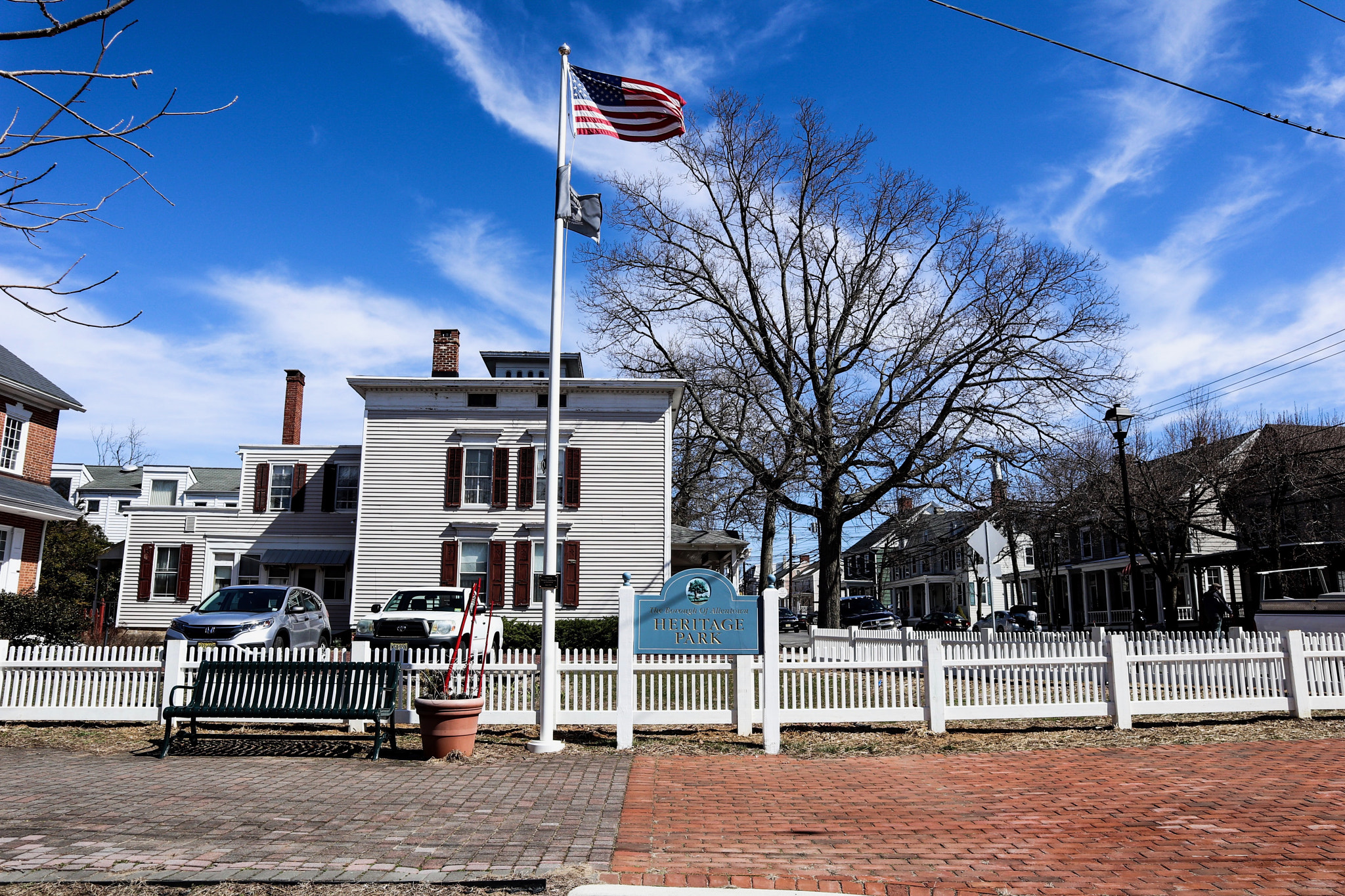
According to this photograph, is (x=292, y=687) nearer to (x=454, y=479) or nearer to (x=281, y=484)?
(x=454, y=479)

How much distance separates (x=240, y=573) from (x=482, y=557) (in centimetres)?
873

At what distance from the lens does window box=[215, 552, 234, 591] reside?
29.2 metres

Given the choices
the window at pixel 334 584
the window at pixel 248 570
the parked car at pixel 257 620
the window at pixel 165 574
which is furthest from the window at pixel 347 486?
the parked car at pixel 257 620

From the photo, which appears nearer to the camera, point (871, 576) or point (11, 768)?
point (11, 768)

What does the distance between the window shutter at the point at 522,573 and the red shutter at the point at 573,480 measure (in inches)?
71.2

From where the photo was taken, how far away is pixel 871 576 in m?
90.2

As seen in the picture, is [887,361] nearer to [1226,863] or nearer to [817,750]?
[817,750]

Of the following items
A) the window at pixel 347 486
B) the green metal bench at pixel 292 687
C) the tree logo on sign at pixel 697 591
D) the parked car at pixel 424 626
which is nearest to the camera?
the green metal bench at pixel 292 687

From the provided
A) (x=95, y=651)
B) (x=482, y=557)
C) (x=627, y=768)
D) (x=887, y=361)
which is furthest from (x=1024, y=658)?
(x=482, y=557)

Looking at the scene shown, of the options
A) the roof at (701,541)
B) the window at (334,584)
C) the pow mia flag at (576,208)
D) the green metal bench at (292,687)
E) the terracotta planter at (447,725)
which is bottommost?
the terracotta planter at (447,725)

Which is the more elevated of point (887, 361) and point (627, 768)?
Result: point (887, 361)

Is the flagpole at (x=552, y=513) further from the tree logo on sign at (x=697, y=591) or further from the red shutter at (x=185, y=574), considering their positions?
the red shutter at (x=185, y=574)

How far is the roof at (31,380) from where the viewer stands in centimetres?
2411

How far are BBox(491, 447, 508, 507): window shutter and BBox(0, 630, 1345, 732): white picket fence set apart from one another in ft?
50.8
